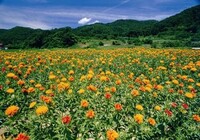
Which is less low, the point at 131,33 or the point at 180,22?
the point at 180,22

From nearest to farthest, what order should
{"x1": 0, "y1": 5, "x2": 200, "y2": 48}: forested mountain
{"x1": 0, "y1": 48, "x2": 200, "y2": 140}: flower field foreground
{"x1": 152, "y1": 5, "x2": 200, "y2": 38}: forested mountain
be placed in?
{"x1": 0, "y1": 48, "x2": 200, "y2": 140}: flower field foreground, {"x1": 0, "y1": 5, "x2": 200, "y2": 48}: forested mountain, {"x1": 152, "y1": 5, "x2": 200, "y2": 38}: forested mountain

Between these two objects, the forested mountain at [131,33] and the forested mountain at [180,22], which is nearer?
the forested mountain at [131,33]

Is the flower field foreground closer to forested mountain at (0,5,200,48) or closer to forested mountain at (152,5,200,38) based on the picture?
forested mountain at (0,5,200,48)

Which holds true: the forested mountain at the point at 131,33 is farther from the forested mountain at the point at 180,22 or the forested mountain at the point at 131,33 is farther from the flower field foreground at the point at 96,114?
the flower field foreground at the point at 96,114

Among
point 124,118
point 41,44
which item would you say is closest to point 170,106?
point 124,118

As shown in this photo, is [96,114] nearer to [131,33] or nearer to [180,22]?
[131,33]

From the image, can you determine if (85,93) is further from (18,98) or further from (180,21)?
(180,21)

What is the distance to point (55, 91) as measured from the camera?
19.8ft

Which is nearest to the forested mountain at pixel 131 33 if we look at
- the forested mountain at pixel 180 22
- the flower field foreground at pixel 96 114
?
the forested mountain at pixel 180 22

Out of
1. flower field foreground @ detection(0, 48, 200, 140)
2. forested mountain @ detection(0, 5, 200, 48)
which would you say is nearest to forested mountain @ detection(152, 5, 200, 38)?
forested mountain @ detection(0, 5, 200, 48)

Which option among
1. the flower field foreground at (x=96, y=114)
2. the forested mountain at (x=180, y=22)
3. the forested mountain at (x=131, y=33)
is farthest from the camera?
the forested mountain at (x=180, y=22)

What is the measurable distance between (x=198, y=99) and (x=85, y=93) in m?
2.70

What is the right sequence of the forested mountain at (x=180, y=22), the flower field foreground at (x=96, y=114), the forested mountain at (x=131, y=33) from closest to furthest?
the flower field foreground at (x=96, y=114), the forested mountain at (x=131, y=33), the forested mountain at (x=180, y=22)

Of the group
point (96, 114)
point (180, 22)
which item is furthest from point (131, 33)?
point (96, 114)
